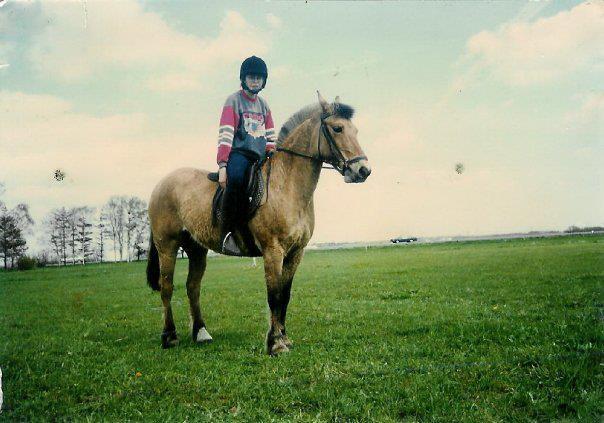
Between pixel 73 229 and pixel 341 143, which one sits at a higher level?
pixel 341 143

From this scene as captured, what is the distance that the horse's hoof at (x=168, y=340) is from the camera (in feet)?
21.1

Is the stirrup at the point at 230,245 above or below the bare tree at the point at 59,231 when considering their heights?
below

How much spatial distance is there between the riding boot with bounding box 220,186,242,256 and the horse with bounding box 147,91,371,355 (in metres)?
0.18

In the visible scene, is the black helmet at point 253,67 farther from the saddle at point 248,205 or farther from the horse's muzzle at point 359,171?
the horse's muzzle at point 359,171

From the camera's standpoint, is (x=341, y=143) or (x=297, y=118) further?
(x=297, y=118)

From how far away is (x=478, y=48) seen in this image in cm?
623

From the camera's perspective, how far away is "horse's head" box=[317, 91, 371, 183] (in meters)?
5.16

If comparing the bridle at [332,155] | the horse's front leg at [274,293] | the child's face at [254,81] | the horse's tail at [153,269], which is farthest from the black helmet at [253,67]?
the horse's tail at [153,269]

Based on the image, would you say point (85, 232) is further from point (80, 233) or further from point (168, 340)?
point (168, 340)

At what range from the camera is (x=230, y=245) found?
6.11 metres

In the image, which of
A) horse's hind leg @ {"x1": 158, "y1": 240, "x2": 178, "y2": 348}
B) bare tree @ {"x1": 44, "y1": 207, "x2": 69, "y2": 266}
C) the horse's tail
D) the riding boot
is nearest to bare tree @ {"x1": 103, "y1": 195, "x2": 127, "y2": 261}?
bare tree @ {"x1": 44, "y1": 207, "x2": 69, "y2": 266}

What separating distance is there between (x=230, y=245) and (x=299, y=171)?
1.47m

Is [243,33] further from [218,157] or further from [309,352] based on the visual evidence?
[309,352]

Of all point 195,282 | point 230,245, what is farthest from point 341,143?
point 195,282
